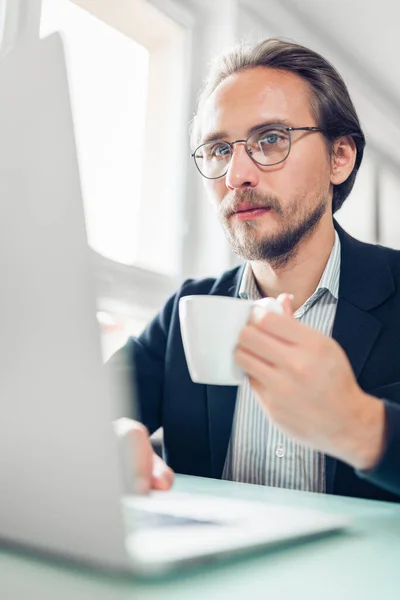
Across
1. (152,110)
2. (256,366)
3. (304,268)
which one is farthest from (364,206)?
(256,366)

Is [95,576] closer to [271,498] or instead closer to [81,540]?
[81,540]

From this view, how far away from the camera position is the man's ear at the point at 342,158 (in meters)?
1.39

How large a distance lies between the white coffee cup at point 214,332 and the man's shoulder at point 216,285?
80 centimetres

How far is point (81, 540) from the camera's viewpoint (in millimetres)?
295

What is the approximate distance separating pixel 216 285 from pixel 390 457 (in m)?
0.82

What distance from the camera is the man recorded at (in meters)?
1.07

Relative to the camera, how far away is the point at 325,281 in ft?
3.97

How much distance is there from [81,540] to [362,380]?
A: 2.72 feet

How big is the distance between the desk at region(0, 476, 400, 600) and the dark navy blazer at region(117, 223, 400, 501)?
564mm

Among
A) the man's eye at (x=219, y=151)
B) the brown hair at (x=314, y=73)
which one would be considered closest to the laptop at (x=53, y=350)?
the man's eye at (x=219, y=151)

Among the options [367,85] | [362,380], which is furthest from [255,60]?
[367,85]

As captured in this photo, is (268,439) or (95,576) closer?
(95,576)

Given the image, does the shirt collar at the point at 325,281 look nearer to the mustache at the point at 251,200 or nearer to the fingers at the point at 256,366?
the mustache at the point at 251,200

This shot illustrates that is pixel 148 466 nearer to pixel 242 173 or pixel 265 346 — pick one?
pixel 265 346
